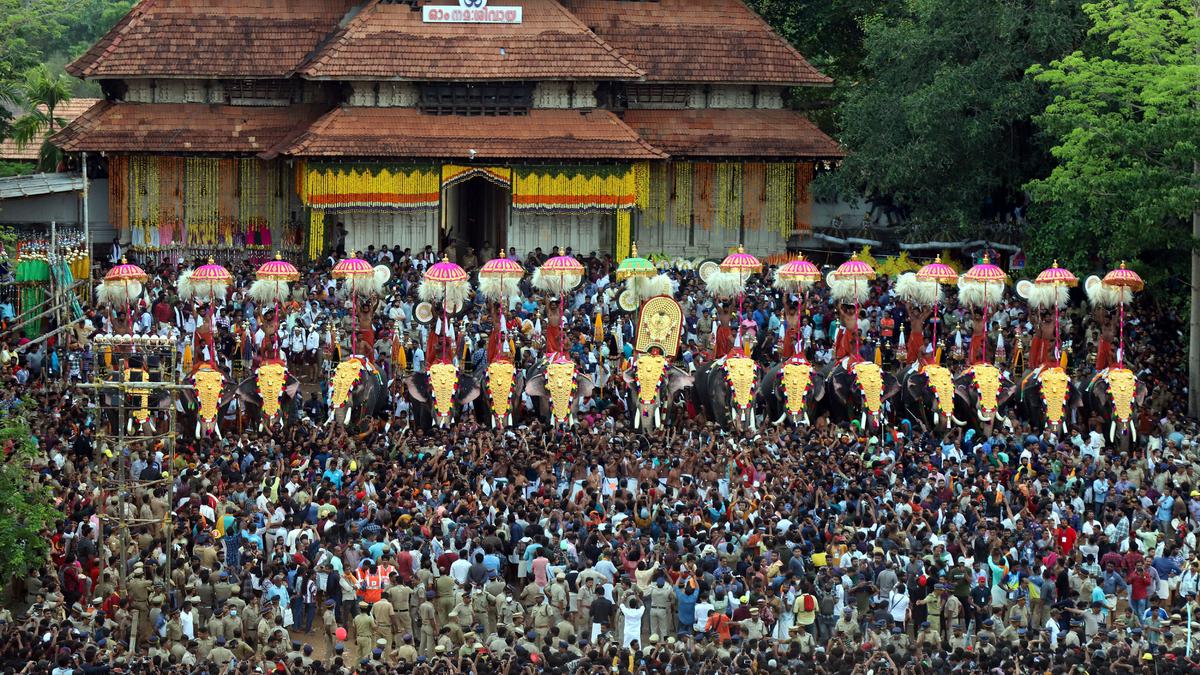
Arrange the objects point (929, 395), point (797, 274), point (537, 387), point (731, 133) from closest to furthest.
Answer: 1. point (537, 387)
2. point (929, 395)
3. point (797, 274)
4. point (731, 133)

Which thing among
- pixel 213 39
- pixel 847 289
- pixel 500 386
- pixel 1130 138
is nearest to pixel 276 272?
pixel 500 386

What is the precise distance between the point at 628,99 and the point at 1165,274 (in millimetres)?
11795

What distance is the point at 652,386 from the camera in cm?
3231

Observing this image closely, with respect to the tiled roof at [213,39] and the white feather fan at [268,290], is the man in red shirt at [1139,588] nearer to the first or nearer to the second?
the white feather fan at [268,290]

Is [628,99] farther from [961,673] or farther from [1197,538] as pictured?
[961,673]

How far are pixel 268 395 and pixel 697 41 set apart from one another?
→ 15359mm

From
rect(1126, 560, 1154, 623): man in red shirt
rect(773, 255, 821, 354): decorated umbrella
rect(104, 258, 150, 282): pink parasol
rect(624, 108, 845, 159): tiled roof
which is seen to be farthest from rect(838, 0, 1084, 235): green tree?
rect(1126, 560, 1154, 623): man in red shirt

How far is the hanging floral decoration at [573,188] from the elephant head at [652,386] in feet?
30.0

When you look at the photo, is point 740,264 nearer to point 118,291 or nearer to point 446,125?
point 446,125

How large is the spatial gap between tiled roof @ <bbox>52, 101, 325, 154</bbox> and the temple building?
0.14 ft

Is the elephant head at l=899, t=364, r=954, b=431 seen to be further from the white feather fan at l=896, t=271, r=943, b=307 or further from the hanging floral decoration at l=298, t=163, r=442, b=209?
the hanging floral decoration at l=298, t=163, r=442, b=209

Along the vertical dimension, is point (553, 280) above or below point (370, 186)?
below

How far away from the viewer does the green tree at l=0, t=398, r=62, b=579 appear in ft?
78.2

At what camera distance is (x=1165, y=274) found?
3712 centimetres
